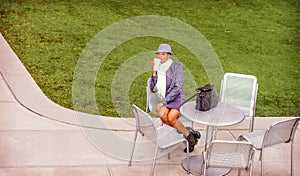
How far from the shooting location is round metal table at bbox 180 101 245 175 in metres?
6.89

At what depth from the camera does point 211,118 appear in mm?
6965

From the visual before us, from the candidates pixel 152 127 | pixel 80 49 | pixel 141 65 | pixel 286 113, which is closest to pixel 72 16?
pixel 80 49

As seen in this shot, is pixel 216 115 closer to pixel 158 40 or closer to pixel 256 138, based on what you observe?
pixel 256 138

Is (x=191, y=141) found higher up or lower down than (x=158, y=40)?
lower down

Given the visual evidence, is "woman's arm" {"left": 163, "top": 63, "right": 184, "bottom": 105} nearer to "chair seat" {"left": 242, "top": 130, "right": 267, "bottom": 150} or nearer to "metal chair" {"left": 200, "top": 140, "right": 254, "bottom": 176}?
"chair seat" {"left": 242, "top": 130, "right": 267, "bottom": 150}

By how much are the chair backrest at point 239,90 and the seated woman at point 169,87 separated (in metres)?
0.82

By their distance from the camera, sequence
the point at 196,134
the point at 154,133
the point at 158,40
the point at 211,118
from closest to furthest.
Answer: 1. the point at 154,133
2. the point at 211,118
3. the point at 196,134
4. the point at 158,40

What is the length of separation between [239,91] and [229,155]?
1.98 meters

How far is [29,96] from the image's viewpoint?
9.12m

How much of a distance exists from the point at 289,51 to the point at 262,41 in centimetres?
86

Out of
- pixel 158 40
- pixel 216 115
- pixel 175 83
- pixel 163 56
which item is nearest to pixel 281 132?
pixel 216 115

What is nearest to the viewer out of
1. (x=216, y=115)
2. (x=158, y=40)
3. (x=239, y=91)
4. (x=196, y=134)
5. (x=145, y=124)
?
(x=145, y=124)

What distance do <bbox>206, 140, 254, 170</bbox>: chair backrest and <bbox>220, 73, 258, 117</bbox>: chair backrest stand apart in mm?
1743

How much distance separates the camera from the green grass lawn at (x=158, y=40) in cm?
1014
